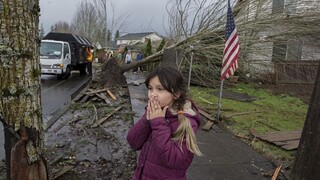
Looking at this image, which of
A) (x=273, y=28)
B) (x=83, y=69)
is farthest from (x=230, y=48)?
(x=83, y=69)

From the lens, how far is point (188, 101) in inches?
97.5

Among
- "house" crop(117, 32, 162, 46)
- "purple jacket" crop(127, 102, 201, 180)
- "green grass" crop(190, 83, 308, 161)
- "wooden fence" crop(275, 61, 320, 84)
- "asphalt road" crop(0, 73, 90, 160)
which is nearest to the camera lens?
"purple jacket" crop(127, 102, 201, 180)

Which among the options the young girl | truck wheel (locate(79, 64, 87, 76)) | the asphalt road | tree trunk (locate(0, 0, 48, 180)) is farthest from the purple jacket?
truck wheel (locate(79, 64, 87, 76))

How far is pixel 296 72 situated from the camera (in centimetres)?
1675

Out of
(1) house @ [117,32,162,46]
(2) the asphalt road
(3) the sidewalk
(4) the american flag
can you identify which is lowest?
(2) the asphalt road

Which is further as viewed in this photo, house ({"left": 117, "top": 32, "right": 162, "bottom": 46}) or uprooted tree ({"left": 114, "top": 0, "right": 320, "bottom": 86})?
house ({"left": 117, "top": 32, "right": 162, "bottom": 46})

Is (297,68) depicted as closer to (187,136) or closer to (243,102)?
(243,102)

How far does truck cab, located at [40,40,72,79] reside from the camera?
60.7ft

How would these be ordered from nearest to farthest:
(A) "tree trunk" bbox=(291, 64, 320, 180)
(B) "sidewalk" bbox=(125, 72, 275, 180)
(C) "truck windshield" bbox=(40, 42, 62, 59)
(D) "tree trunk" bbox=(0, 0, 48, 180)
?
(D) "tree trunk" bbox=(0, 0, 48, 180), (A) "tree trunk" bbox=(291, 64, 320, 180), (B) "sidewalk" bbox=(125, 72, 275, 180), (C) "truck windshield" bbox=(40, 42, 62, 59)

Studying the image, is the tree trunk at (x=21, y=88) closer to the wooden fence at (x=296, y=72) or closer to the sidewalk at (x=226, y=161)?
the sidewalk at (x=226, y=161)

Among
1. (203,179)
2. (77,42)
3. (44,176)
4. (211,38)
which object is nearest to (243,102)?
(211,38)

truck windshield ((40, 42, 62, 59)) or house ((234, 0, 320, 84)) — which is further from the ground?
house ((234, 0, 320, 84))

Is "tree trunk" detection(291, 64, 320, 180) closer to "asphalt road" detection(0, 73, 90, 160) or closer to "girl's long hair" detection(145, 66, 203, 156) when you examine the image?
"girl's long hair" detection(145, 66, 203, 156)

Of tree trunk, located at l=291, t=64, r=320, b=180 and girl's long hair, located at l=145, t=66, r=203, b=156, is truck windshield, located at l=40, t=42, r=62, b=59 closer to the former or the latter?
tree trunk, located at l=291, t=64, r=320, b=180
